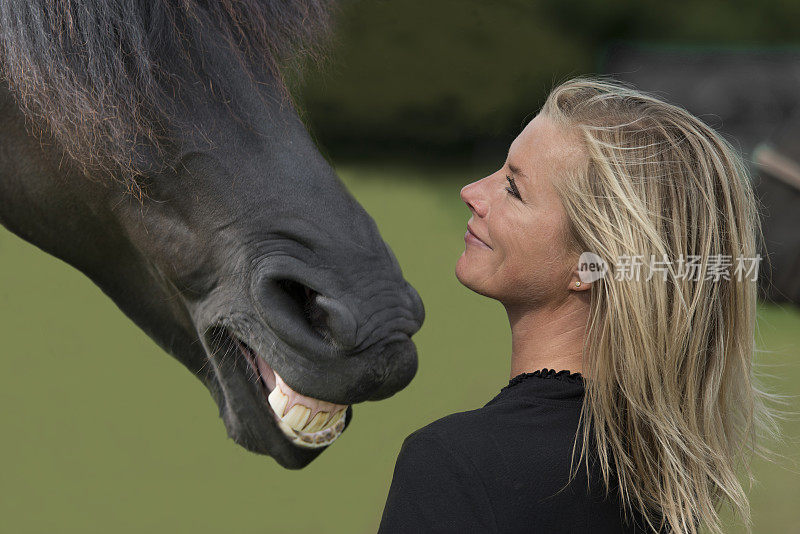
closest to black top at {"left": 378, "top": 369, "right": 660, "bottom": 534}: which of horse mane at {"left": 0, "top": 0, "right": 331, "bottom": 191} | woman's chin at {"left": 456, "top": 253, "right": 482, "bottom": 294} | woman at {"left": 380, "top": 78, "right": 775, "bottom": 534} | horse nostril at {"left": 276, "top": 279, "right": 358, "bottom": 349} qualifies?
woman at {"left": 380, "top": 78, "right": 775, "bottom": 534}

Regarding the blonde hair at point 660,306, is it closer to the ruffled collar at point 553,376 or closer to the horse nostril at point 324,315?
the ruffled collar at point 553,376

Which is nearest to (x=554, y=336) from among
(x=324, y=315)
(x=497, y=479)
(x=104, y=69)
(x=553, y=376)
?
(x=553, y=376)

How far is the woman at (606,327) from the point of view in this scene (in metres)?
0.56

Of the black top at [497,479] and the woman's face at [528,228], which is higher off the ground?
the woman's face at [528,228]

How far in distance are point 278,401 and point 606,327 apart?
440mm

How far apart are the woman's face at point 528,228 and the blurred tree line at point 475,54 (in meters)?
3.28

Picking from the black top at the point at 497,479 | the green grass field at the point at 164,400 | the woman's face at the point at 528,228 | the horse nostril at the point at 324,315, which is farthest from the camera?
the green grass field at the point at 164,400

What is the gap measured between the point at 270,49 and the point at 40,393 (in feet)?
11.4

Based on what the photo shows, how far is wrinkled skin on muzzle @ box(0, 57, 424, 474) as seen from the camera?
2.85 feet

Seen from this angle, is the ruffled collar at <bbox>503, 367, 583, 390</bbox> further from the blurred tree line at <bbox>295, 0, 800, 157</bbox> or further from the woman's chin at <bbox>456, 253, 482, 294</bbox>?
the blurred tree line at <bbox>295, 0, 800, 157</bbox>

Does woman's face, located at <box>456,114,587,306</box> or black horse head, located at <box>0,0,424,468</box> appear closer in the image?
woman's face, located at <box>456,114,587,306</box>

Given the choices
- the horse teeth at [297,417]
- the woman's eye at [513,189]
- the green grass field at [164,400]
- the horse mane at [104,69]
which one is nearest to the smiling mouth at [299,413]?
the horse teeth at [297,417]

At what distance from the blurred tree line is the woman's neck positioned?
3.31 meters

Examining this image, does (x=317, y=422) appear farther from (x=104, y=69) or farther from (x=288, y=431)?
(x=104, y=69)
